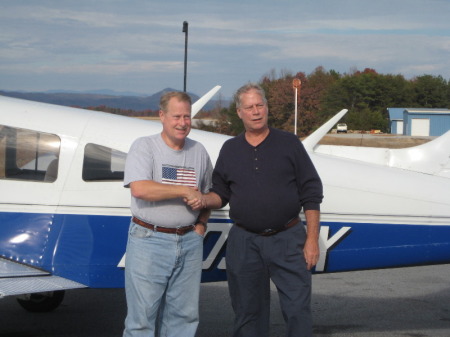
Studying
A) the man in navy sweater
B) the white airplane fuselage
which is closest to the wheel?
the white airplane fuselage

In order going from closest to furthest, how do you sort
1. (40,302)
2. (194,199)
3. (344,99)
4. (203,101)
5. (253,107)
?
(194,199) → (253,107) → (203,101) → (40,302) → (344,99)

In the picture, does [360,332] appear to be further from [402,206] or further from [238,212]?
[238,212]

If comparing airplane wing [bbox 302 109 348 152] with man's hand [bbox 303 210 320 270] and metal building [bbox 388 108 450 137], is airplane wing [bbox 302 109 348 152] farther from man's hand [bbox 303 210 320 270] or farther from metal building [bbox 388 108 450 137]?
metal building [bbox 388 108 450 137]

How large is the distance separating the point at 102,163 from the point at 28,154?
0.56 meters

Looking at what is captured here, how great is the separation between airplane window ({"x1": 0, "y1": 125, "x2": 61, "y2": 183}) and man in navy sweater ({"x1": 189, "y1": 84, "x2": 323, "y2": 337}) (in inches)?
54.4

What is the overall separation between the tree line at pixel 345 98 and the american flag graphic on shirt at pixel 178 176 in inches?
751

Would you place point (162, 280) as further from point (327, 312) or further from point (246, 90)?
point (327, 312)

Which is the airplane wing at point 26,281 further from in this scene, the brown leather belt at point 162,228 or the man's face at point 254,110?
the man's face at point 254,110

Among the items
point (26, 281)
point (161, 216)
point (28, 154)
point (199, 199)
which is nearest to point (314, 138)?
point (199, 199)

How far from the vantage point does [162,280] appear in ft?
13.8

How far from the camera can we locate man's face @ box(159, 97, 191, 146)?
13.7ft

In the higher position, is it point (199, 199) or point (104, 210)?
point (199, 199)

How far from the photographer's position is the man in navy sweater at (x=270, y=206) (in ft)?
13.9

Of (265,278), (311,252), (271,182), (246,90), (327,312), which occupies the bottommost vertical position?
(327,312)
